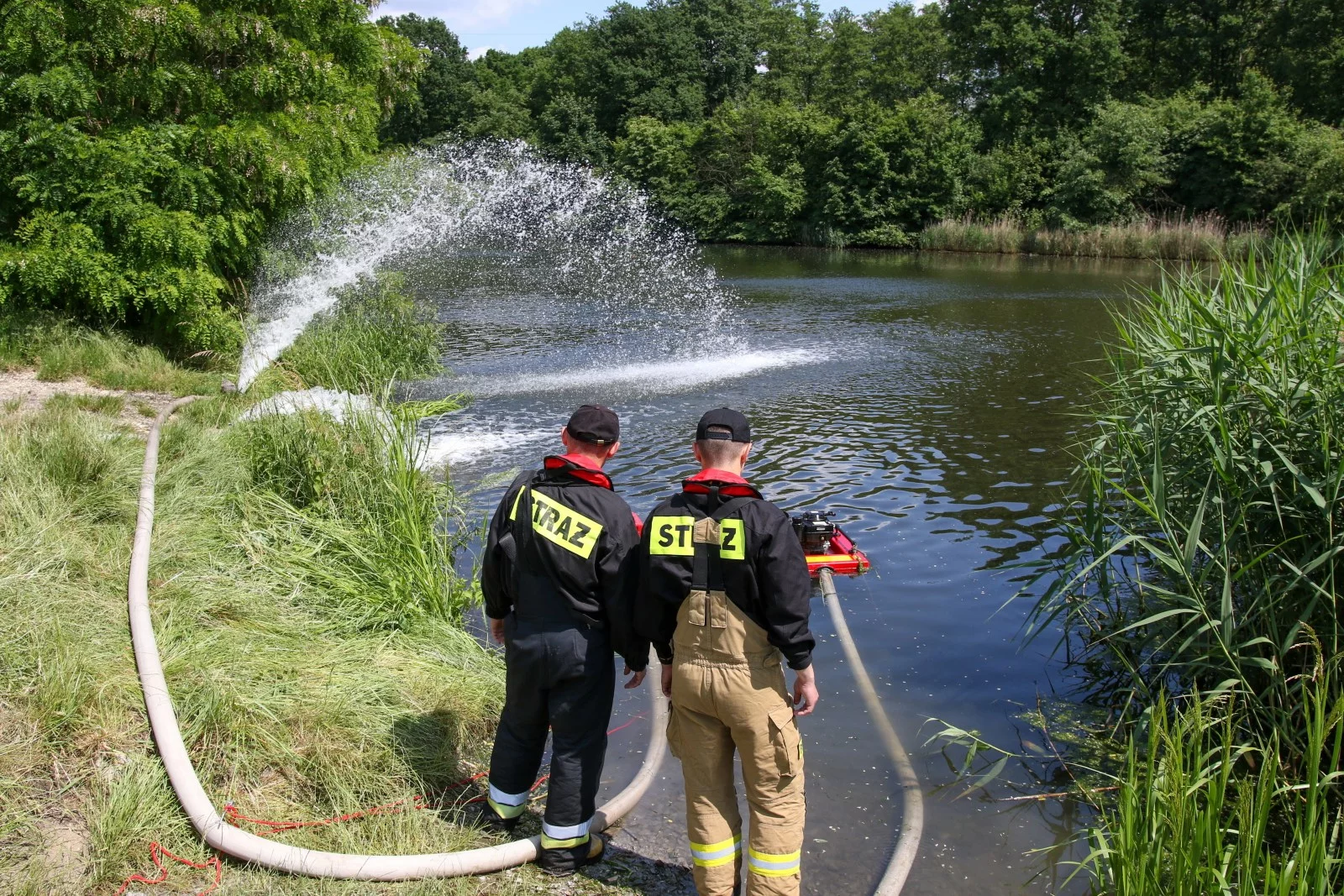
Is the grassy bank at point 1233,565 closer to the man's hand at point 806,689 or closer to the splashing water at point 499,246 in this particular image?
the man's hand at point 806,689

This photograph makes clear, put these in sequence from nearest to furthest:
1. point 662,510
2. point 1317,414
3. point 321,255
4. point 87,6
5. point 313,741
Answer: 1. point 662,510
2. point 313,741
3. point 1317,414
4. point 87,6
5. point 321,255

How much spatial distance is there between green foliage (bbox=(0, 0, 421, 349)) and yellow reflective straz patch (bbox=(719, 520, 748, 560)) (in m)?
10.5

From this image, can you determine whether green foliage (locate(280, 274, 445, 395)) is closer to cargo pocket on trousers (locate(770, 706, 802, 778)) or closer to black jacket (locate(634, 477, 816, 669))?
black jacket (locate(634, 477, 816, 669))

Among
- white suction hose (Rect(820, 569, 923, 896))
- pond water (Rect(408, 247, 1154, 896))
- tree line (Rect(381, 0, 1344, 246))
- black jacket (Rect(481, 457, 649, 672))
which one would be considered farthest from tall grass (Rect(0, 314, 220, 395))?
tree line (Rect(381, 0, 1344, 246))

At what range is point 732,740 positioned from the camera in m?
3.68

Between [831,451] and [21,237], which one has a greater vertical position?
[21,237]

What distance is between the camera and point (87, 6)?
11945 millimetres

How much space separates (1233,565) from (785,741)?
110 inches

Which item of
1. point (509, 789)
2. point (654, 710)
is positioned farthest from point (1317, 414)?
point (509, 789)

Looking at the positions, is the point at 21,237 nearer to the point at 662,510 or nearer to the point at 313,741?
the point at 313,741

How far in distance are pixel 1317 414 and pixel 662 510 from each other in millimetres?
3146

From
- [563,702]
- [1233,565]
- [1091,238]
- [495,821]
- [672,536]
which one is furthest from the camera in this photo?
[1091,238]

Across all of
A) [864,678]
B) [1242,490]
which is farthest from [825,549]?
[1242,490]

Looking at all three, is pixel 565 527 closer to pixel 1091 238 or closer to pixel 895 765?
pixel 895 765
